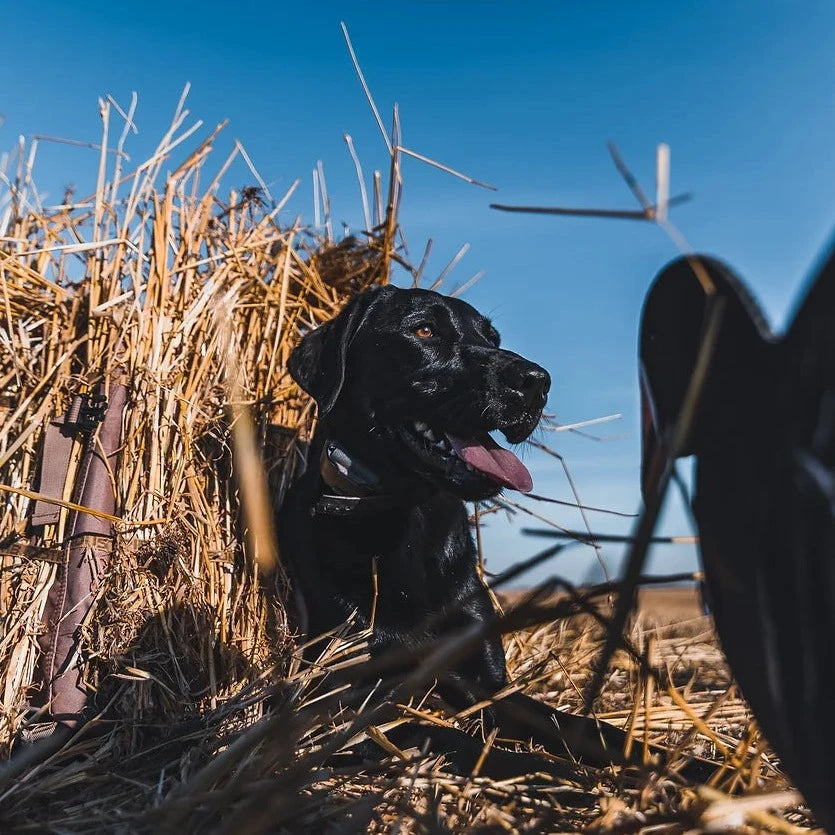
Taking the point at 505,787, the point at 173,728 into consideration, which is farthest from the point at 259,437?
the point at 505,787

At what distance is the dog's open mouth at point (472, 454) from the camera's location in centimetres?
285

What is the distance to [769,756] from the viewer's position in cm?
224

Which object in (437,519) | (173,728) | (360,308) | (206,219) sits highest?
(206,219)

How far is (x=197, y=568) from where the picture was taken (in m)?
2.88

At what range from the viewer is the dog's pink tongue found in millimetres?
2844

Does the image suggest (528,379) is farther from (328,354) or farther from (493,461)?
(328,354)

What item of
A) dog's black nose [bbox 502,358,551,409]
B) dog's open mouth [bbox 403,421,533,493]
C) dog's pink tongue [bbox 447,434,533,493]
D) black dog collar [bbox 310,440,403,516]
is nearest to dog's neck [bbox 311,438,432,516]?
black dog collar [bbox 310,440,403,516]

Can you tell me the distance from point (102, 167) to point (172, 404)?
1.22m

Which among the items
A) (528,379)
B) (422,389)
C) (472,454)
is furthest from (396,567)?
(528,379)

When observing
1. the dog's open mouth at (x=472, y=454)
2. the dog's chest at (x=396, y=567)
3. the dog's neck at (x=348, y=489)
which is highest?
the dog's open mouth at (x=472, y=454)

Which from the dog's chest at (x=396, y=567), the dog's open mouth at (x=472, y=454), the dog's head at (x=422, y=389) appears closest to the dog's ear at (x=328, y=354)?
the dog's head at (x=422, y=389)

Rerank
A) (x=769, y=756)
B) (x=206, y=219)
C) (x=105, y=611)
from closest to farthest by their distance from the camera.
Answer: (x=769, y=756) < (x=105, y=611) < (x=206, y=219)

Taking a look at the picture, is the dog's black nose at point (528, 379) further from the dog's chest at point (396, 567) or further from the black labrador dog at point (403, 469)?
the dog's chest at point (396, 567)

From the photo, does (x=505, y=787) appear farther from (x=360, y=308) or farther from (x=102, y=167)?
(x=102, y=167)
